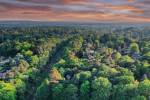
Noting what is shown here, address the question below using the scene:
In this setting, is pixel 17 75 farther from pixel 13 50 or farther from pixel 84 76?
pixel 13 50

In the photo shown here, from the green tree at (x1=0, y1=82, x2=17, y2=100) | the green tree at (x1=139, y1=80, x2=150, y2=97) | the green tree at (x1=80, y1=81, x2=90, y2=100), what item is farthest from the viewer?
the green tree at (x1=0, y1=82, x2=17, y2=100)

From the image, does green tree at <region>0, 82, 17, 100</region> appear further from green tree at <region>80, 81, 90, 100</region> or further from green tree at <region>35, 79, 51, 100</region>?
green tree at <region>80, 81, 90, 100</region>

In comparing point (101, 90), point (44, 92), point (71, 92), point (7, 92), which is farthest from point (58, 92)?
point (7, 92)

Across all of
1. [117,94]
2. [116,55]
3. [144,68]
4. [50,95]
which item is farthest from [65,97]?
[116,55]

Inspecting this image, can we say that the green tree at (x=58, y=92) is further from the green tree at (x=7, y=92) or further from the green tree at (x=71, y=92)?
the green tree at (x=7, y=92)

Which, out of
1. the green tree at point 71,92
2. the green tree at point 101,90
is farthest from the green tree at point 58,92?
the green tree at point 101,90

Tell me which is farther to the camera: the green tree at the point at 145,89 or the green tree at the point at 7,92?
the green tree at the point at 7,92

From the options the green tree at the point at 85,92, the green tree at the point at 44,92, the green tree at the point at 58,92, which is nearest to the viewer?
the green tree at the point at 85,92

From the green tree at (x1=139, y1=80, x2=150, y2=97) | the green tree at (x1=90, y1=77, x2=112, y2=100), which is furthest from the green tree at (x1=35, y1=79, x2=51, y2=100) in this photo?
the green tree at (x1=139, y1=80, x2=150, y2=97)
